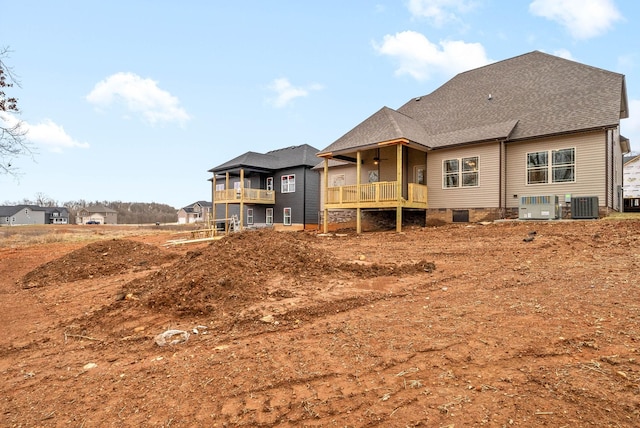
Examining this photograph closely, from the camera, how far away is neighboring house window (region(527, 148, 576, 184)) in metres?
12.5

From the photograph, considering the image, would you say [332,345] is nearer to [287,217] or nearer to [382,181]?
[382,181]

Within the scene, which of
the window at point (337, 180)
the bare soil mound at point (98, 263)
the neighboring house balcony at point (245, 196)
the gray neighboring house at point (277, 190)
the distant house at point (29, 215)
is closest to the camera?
the bare soil mound at point (98, 263)

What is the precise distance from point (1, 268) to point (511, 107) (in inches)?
861

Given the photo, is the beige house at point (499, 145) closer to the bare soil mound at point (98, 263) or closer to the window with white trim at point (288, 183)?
the window with white trim at point (288, 183)

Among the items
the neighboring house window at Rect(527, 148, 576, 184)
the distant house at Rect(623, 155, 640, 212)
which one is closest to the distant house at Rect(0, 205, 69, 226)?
the neighboring house window at Rect(527, 148, 576, 184)

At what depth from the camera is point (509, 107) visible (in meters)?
15.2

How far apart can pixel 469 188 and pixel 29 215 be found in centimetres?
10717

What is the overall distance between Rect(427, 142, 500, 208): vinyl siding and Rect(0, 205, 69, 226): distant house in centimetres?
10135

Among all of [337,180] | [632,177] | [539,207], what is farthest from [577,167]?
[632,177]

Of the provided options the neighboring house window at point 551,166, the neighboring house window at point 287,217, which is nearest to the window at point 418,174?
the neighboring house window at point 551,166

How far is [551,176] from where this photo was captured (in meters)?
12.9

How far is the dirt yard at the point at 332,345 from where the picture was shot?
2.20m

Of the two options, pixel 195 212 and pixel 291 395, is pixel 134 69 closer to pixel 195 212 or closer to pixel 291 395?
pixel 291 395

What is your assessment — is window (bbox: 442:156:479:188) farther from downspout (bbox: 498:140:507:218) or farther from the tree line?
the tree line
